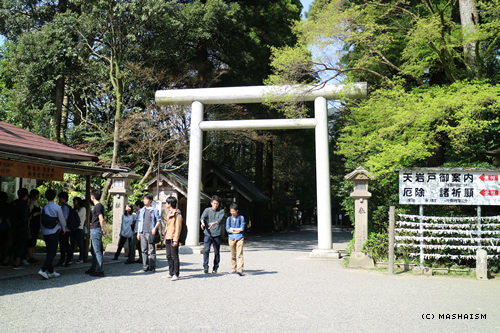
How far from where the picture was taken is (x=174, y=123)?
17.5m

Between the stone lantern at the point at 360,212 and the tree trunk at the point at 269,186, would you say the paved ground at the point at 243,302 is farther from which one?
the tree trunk at the point at 269,186

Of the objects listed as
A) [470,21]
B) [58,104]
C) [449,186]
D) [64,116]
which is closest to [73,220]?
[449,186]

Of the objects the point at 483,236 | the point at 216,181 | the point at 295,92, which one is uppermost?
the point at 295,92

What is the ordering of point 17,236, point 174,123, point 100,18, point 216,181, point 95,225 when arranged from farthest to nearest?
point 216,181 → point 174,123 → point 100,18 → point 17,236 → point 95,225

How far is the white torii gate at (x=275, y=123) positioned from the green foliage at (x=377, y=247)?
6.55 feet

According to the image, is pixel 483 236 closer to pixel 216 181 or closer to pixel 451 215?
pixel 451 215

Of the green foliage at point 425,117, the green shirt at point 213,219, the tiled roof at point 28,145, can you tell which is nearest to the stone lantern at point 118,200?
the tiled roof at point 28,145

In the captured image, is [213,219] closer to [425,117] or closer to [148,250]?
[148,250]

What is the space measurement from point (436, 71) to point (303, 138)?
17.9 m

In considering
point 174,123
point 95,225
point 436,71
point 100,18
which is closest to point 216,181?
point 174,123

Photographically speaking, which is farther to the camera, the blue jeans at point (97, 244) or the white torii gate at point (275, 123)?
the white torii gate at point (275, 123)

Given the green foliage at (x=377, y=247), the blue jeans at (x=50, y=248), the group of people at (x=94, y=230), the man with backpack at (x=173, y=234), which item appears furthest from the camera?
the green foliage at (x=377, y=247)

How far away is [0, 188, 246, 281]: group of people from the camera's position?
7.61m

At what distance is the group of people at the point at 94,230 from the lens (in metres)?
7.61
